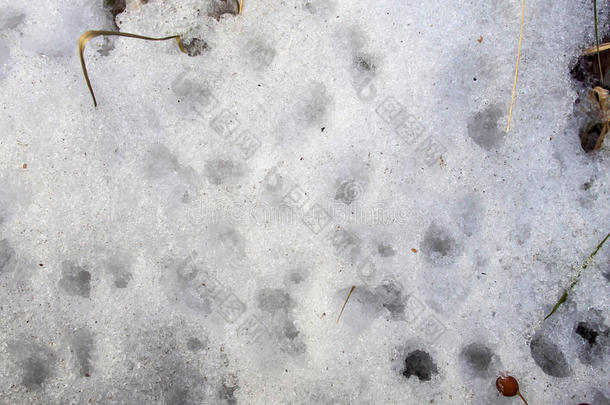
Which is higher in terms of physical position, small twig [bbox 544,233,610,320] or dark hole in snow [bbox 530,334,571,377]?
small twig [bbox 544,233,610,320]

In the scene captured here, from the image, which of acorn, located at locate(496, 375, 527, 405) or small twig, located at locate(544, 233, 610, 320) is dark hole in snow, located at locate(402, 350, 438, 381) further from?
small twig, located at locate(544, 233, 610, 320)

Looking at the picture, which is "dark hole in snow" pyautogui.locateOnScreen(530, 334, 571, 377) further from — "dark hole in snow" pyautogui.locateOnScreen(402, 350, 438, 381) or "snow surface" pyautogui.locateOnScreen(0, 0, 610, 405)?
"dark hole in snow" pyautogui.locateOnScreen(402, 350, 438, 381)

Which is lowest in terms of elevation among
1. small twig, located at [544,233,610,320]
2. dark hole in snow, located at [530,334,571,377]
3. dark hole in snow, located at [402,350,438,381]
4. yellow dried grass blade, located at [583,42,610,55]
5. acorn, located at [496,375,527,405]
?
dark hole in snow, located at [402,350,438,381]

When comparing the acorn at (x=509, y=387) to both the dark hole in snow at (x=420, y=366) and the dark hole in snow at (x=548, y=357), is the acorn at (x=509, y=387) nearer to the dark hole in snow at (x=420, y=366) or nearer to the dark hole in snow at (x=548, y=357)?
the dark hole in snow at (x=548, y=357)

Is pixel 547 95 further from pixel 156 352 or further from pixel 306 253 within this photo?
pixel 156 352

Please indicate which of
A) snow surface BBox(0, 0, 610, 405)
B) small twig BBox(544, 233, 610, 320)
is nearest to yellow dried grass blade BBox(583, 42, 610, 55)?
snow surface BBox(0, 0, 610, 405)

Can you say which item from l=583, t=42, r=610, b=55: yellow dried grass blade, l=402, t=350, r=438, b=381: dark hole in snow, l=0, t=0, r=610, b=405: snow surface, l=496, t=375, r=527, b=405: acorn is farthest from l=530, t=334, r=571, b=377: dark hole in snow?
l=583, t=42, r=610, b=55: yellow dried grass blade

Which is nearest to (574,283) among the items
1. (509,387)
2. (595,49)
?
(509,387)

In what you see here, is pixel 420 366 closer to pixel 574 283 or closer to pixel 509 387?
pixel 509 387
